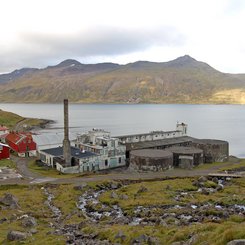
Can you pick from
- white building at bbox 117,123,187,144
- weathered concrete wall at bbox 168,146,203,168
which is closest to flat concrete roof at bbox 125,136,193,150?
white building at bbox 117,123,187,144

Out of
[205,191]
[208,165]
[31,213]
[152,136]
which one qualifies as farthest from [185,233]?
[152,136]

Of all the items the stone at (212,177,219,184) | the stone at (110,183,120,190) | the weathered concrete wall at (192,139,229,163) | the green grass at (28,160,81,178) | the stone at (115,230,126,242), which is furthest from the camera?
the weathered concrete wall at (192,139,229,163)

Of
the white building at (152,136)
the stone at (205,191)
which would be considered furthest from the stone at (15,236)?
the white building at (152,136)

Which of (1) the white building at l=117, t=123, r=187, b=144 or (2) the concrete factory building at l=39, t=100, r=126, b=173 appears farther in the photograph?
(1) the white building at l=117, t=123, r=187, b=144

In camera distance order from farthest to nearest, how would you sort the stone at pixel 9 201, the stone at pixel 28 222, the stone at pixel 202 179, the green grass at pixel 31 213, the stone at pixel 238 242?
the stone at pixel 202 179 < the stone at pixel 9 201 < the stone at pixel 28 222 < the green grass at pixel 31 213 < the stone at pixel 238 242

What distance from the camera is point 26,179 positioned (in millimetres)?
63594

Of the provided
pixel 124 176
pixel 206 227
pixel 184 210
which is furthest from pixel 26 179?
pixel 206 227

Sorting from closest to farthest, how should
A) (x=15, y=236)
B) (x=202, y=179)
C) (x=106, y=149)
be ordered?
(x=15, y=236)
(x=202, y=179)
(x=106, y=149)

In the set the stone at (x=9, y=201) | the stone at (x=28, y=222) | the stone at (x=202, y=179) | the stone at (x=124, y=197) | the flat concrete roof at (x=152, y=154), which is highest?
the flat concrete roof at (x=152, y=154)

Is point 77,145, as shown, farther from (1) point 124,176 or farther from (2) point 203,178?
(2) point 203,178

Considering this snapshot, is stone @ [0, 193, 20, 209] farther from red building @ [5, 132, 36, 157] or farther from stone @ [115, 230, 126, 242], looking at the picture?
red building @ [5, 132, 36, 157]

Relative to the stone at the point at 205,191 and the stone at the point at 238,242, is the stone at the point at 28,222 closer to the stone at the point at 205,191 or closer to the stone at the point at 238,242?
the stone at the point at 238,242

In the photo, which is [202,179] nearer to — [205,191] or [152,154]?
[205,191]

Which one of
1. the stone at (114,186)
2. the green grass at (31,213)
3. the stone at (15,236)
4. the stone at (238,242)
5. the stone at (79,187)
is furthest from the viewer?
the stone at (114,186)
